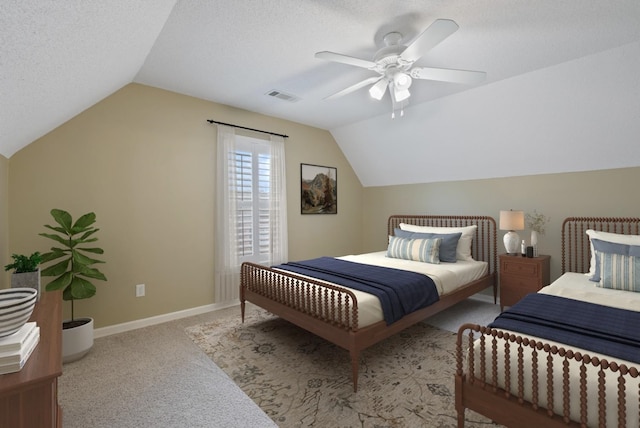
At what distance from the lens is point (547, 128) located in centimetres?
345

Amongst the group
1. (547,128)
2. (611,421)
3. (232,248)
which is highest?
(547,128)

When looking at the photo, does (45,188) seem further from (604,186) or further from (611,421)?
(604,186)

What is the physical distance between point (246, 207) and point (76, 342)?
7.49 feet

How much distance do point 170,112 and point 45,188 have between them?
4.83 ft

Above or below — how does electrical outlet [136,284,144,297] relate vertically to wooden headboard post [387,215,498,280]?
below

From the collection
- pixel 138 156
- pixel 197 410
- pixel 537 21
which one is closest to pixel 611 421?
pixel 197 410

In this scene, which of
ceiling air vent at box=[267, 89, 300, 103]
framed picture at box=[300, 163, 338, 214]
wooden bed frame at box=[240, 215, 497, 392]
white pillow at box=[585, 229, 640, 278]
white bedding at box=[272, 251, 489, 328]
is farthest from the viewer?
framed picture at box=[300, 163, 338, 214]

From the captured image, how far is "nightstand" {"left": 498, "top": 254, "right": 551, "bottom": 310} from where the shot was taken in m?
3.46

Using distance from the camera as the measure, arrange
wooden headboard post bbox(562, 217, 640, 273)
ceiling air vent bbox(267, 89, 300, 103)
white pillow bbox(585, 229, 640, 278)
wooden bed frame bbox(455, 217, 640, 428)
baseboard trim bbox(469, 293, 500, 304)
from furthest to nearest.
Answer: baseboard trim bbox(469, 293, 500, 304), ceiling air vent bbox(267, 89, 300, 103), wooden headboard post bbox(562, 217, 640, 273), white pillow bbox(585, 229, 640, 278), wooden bed frame bbox(455, 217, 640, 428)

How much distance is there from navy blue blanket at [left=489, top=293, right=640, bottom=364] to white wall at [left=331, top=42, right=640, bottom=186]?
212 cm

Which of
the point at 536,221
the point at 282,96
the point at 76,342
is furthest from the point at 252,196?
the point at 536,221

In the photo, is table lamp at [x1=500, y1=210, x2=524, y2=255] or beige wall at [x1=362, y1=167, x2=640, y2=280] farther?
table lamp at [x1=500, y1=210, x2=524, y2=255]

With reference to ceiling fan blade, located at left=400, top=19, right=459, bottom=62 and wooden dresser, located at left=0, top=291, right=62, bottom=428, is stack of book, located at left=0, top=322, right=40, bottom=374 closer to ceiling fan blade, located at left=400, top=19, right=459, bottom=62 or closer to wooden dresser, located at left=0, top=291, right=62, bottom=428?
wooden dresser, located at left=0, top=291, right=62, bottom=428

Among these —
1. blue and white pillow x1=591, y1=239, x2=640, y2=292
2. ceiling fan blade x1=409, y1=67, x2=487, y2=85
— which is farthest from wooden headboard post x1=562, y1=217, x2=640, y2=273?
ceiling fan blade x1=409, y1=67, x2=487, y2=85
